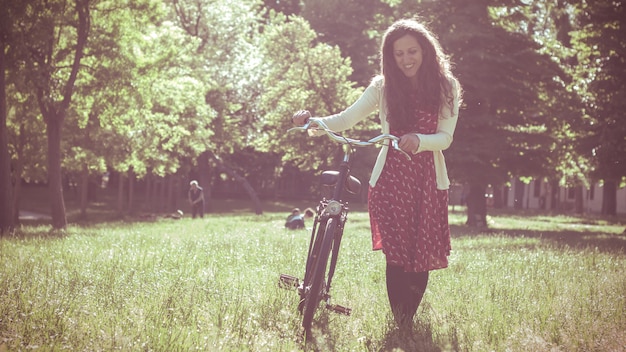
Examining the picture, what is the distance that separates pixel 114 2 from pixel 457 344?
14.0 m

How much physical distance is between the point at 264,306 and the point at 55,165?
13.3 meters

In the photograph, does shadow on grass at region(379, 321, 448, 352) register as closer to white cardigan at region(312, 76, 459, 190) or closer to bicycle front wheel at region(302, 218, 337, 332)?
bicycle front wheel at region(302, 218, 337, 332)

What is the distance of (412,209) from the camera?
4820mm

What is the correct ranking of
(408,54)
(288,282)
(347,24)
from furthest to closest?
(347,24)
(288,282)
(408,54)

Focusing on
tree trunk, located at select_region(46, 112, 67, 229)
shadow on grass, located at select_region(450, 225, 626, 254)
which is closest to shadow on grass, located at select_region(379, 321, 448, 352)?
shadow on grass, located at select_region(450, 225, 626, 254)

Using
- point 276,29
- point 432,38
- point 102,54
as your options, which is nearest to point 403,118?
point 432,38

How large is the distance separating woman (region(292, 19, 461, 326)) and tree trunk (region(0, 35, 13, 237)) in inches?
437

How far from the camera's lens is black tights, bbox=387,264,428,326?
16.1ft

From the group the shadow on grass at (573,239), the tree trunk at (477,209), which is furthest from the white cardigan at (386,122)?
the tree trunk at (477,209)

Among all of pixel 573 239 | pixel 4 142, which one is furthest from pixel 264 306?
pixel 573 239

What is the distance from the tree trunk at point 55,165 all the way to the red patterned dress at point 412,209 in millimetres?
13423

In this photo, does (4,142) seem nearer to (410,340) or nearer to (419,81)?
(419,81)

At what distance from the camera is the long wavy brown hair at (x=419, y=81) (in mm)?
4738

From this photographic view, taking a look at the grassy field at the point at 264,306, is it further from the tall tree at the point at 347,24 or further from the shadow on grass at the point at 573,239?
the tall tree at the point at 347,24
